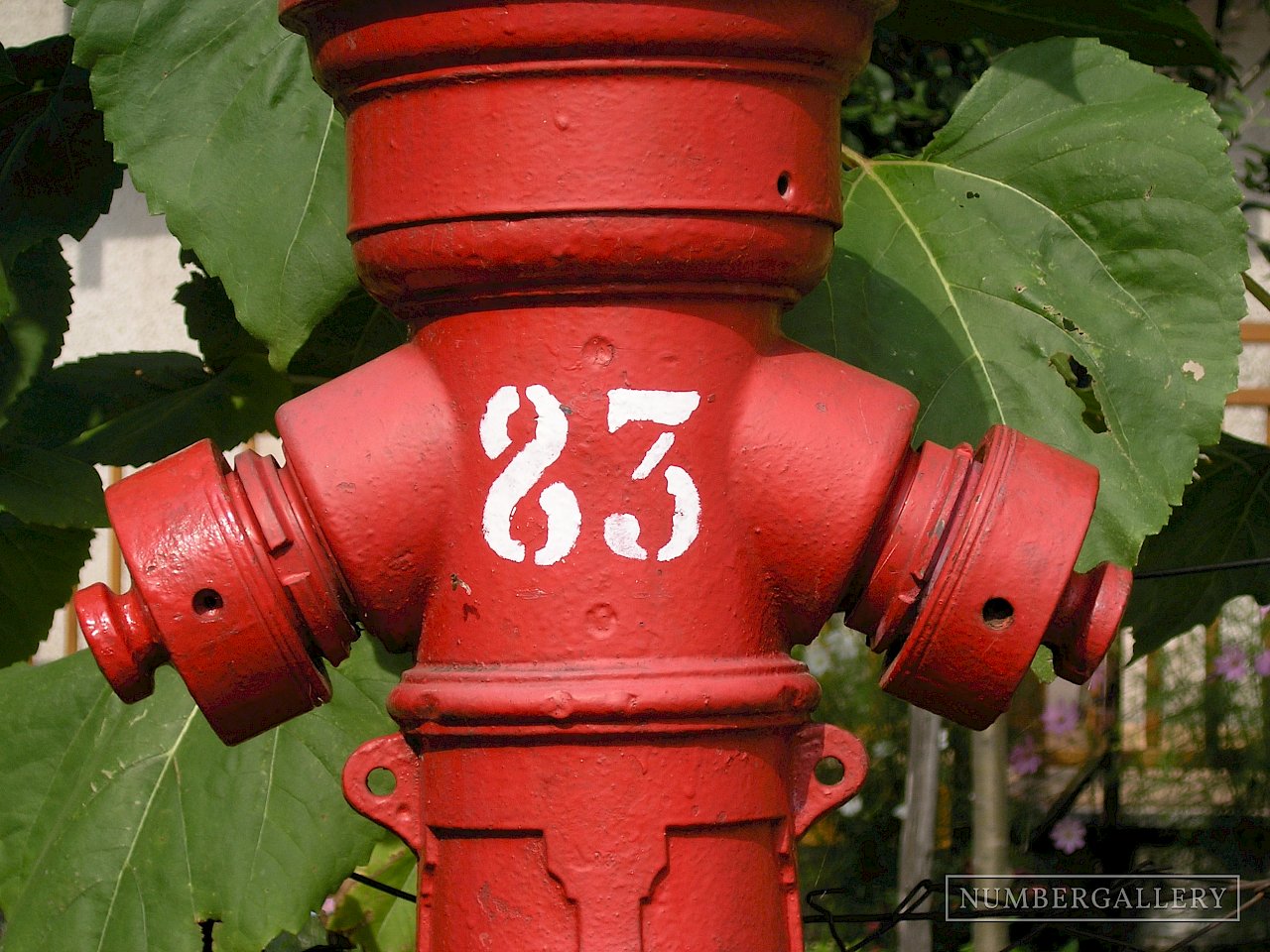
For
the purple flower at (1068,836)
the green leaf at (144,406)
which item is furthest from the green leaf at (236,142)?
the purple flower at (1068,836)

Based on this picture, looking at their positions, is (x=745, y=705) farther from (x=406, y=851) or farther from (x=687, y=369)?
(x=406, y=851)

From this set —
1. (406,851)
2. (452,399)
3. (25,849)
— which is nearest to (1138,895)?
(406,851)

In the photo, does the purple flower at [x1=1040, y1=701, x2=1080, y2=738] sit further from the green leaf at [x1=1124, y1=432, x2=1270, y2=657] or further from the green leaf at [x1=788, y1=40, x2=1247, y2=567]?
the green leaf at [x1=788, y1=40, x2=1247, y2=567]

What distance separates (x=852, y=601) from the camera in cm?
131

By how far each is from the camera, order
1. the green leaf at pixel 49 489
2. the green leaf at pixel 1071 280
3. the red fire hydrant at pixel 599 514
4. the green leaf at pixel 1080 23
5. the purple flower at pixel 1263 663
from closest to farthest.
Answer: the red fire hydrant at pixel 599 514
the green leaf at pixel 1071 280
the green leaf at pixel 49 489
the green leaf at pixel 1080 23
the purple flower at pixel 1263 663

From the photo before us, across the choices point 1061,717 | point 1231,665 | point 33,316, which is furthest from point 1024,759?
point 33,316

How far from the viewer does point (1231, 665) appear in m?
4.43

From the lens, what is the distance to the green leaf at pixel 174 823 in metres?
1.70

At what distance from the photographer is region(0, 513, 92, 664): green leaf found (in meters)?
2.27

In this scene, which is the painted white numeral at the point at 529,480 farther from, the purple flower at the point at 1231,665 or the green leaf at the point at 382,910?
the purple flower at the point at 1231,665

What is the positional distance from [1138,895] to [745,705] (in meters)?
2.45

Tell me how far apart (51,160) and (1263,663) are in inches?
133

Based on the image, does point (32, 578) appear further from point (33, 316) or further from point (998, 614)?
point (998, 614)

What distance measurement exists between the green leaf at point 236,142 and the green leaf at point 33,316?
45 cm
